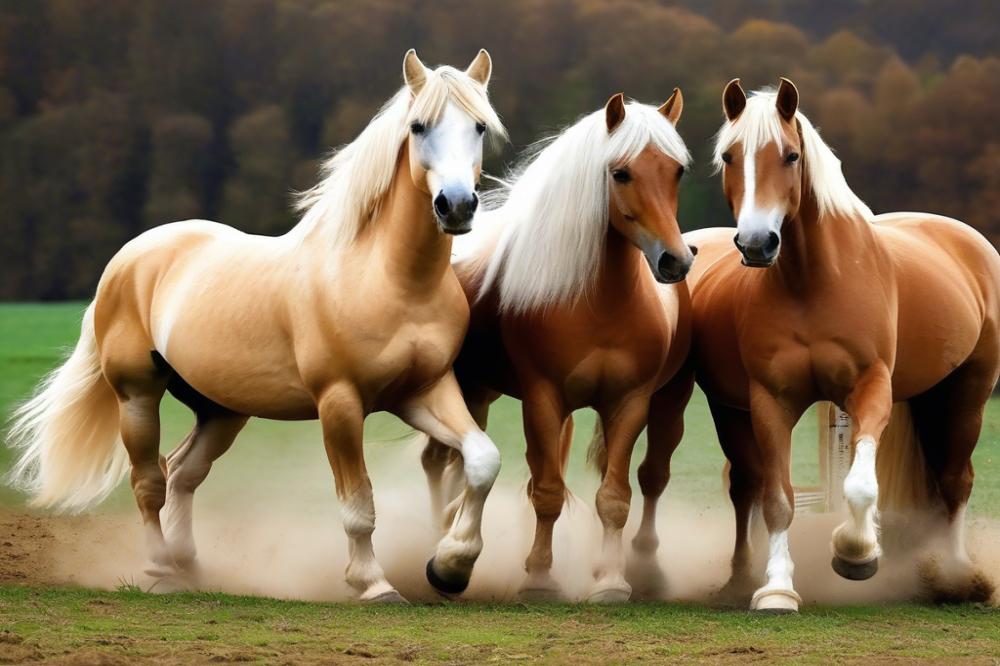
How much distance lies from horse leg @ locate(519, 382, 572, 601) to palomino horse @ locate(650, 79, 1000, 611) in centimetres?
77

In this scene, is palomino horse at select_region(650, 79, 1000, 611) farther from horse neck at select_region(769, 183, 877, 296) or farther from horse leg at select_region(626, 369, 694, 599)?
horse leg at select_region(626, 369, 694, 599)

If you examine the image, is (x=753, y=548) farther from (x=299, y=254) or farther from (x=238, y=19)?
(x=238, y=19)

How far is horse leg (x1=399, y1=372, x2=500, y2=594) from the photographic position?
4875mm

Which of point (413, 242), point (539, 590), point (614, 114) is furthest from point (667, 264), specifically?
point (539, 590)

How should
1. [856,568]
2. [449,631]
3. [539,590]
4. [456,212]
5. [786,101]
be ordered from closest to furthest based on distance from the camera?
1. [449,631]
2. [456,212]
3. [856,568]
4. [786,101]
5. [539,590]

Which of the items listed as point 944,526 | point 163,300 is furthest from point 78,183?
point 944,526

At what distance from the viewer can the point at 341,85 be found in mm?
21641

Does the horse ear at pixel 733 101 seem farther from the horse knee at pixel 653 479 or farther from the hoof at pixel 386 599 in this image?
the hoof at pixel 386 599

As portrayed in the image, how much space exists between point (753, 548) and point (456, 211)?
90.9 inches

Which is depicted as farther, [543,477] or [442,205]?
[543,477]

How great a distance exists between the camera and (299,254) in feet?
17.6

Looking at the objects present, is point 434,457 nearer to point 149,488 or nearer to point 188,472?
point 188,472

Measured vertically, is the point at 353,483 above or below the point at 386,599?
above

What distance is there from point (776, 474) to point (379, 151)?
191 centimetres
